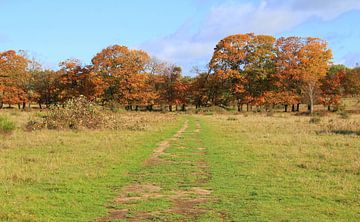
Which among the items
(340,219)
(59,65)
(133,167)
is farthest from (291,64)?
(340,219)

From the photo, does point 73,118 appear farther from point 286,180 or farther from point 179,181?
point 286,180

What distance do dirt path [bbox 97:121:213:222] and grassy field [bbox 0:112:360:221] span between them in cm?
2

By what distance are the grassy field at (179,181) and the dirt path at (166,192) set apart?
0.02m

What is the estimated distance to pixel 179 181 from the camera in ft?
33.6

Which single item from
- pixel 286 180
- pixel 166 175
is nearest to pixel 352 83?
pixel 286 180

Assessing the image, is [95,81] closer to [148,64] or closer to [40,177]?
[148,64]

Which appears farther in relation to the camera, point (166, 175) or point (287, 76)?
point (287, 76)

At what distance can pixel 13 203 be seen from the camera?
25.5 ft

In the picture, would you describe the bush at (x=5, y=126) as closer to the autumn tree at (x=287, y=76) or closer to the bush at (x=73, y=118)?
the bush at (x=73, y=118)

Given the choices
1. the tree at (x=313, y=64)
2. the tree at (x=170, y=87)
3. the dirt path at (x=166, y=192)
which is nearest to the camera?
the dirt path at (x=166, y=192)

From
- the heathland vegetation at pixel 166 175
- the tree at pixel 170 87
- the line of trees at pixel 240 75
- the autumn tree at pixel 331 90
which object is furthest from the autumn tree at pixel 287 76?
the heathland vegetation at pixel 166 175

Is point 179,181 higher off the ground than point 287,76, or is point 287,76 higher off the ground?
point 287,76

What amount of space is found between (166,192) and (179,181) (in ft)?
4.12

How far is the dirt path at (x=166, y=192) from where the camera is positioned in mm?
7248
